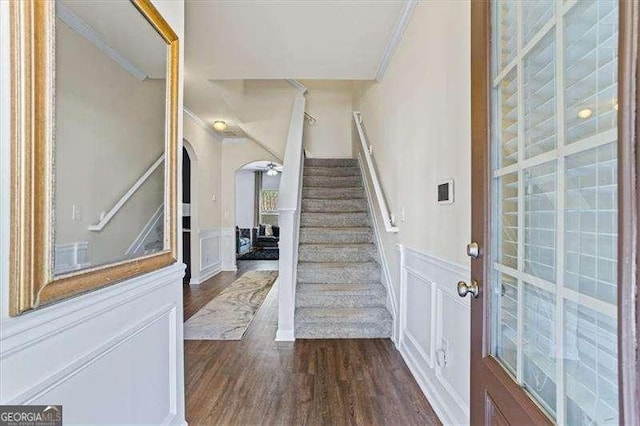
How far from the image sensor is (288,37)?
9.37 ft

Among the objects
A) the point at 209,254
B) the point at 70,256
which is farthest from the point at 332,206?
the point at 70,256

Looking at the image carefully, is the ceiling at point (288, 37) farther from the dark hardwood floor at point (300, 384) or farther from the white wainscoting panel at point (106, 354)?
the dark hardwood floor at point (300, 384)

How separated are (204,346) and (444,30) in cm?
289

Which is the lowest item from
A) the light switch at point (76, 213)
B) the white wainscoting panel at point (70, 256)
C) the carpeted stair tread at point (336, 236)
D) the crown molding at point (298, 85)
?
the carpeted stair tread at point (336, 236)

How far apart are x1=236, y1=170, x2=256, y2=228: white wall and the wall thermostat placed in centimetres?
1048

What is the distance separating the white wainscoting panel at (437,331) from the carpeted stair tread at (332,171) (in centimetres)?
291

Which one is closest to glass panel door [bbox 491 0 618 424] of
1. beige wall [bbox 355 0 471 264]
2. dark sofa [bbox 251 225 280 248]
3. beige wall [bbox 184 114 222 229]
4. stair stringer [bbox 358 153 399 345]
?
beige wall [bbox 355 0 471 264]

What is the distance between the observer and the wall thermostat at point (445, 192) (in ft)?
5.95

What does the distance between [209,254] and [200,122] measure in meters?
2.15

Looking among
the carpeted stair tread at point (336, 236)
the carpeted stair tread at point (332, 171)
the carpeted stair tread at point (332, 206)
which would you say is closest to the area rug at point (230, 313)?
the carpeted stair tread at point (336, 236)

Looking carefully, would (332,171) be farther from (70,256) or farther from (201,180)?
(70,256)

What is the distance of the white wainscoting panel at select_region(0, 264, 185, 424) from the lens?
84 cm

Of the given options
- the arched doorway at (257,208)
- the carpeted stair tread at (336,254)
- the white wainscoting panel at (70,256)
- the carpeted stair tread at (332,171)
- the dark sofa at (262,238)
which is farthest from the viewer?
the arched doorway at (257,208)

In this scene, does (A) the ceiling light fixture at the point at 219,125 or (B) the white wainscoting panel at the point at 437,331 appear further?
(A) the ceiling light fixture at the point at 219,125
